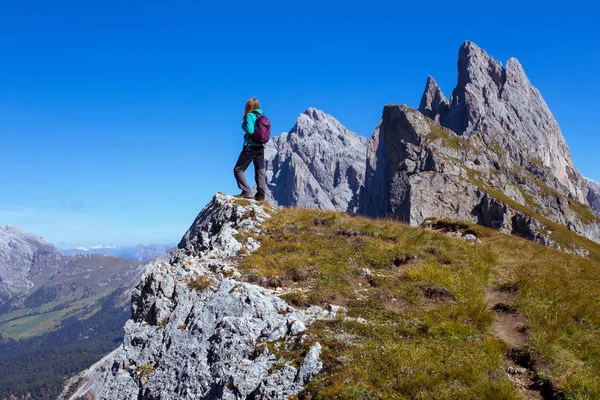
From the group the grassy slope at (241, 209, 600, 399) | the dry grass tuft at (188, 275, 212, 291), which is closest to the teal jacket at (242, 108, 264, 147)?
the grassy slope at (241, 209, 600, 399)

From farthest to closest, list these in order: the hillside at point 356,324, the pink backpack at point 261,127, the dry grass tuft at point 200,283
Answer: the pink backpack at point 261,127, the dry grass tuft at point 200,283, the hillside at point 356,324

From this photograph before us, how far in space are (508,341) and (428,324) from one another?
86.3 inches

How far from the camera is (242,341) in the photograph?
9.66 m

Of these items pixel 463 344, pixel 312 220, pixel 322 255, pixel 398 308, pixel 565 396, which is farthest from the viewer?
pixel 312 220

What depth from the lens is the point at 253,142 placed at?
19078 mm

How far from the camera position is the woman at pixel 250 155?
18.6m

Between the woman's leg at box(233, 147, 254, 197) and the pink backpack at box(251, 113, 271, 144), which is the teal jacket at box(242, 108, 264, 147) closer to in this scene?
the pink backpack at box(251, 113, 271, 144)

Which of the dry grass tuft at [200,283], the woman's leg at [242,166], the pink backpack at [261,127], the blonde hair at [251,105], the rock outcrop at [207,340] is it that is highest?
the blonde hair at [251,105]

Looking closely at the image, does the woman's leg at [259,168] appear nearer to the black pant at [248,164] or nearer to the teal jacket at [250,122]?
the black pant at [248,164]

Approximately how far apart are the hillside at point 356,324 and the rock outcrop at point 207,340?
37 millimetres

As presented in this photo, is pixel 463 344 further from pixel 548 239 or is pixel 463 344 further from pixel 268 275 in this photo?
pixel 548 239

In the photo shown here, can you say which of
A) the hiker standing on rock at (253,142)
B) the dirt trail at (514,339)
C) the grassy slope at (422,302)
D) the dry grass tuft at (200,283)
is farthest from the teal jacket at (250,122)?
the dirt trail at (514,339)

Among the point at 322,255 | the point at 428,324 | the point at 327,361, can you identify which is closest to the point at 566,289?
the point at 428,324

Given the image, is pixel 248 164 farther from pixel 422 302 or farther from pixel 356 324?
pixel 356 324
